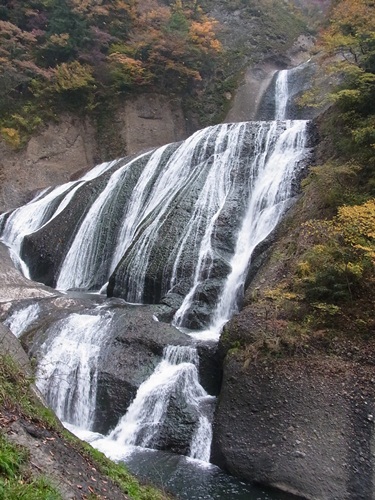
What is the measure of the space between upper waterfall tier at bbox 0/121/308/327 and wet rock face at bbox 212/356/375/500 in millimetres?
3624

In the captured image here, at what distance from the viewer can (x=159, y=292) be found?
13.3 metres

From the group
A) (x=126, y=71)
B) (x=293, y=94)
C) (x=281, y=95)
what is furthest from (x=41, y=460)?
(x=281, y=95)

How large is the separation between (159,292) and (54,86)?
1751cm

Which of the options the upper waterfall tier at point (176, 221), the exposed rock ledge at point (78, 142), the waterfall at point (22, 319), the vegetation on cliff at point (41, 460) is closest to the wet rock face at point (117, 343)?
the waterfall at point (22, 319)

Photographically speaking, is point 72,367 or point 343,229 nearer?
point 343,229

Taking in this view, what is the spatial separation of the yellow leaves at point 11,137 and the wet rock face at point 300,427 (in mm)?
19810

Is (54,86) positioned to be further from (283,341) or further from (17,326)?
(283,341)

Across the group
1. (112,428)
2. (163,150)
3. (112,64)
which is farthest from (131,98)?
(112,428)

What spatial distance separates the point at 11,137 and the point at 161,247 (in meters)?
14.2

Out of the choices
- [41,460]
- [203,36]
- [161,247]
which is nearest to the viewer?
[41,460]

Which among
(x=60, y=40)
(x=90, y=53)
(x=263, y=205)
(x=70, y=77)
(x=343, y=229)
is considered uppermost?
(x=60, y=40)

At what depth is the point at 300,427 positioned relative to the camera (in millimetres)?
7434

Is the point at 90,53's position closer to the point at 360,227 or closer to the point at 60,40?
the point at 60,40

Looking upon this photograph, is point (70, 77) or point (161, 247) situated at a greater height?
point (70, 77)
